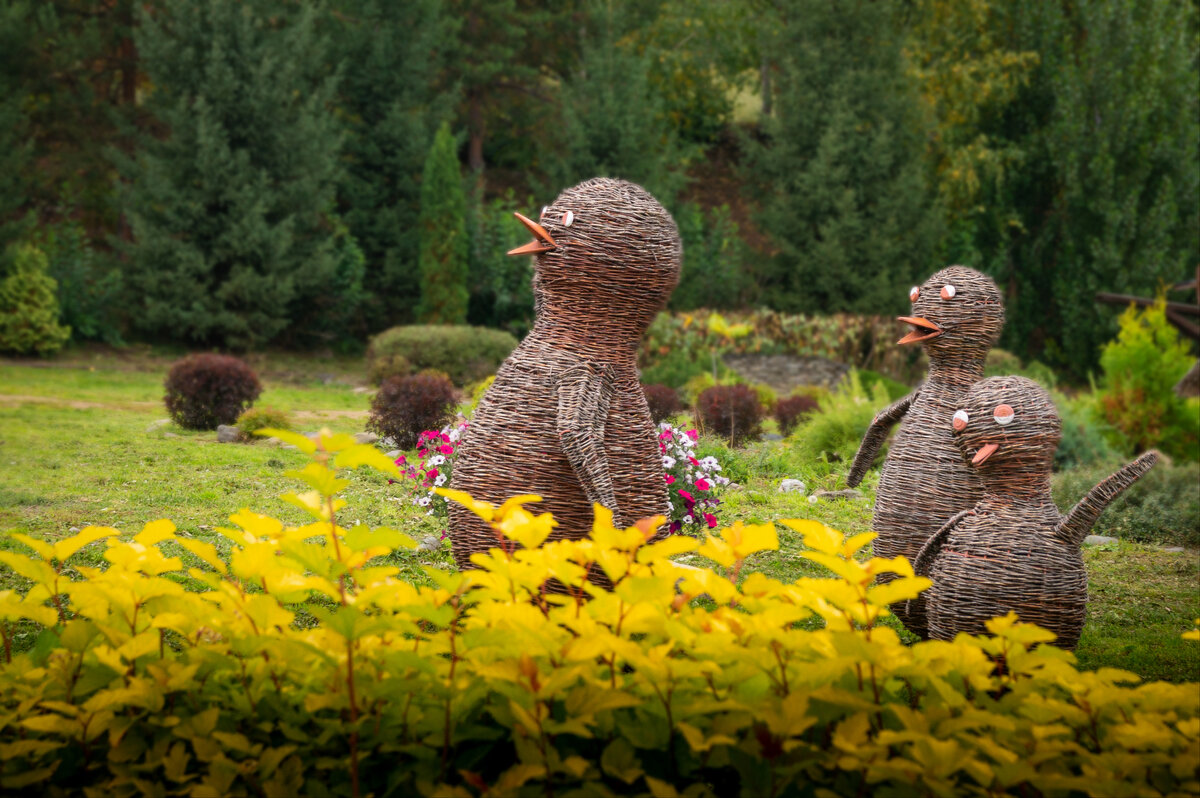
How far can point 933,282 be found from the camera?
4738 millimetres

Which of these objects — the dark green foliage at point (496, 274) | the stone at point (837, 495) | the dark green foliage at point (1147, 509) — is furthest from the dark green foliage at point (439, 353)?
the dark green foliage at point (1147, 509)

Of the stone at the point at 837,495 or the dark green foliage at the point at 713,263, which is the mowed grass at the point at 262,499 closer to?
the stone at the point at 837,495

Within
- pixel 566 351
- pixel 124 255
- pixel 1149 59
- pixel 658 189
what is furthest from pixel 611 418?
pixel 1149 59

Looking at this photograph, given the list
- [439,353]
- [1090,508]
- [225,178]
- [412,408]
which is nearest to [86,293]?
[225,178]

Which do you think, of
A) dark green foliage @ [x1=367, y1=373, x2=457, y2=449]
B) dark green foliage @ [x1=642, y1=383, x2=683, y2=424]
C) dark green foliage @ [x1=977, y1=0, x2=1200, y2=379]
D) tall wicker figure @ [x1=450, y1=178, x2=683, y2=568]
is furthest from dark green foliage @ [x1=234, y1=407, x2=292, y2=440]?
dark green foliage @ [x1=977, y1=0, x2=1200, y2=379]

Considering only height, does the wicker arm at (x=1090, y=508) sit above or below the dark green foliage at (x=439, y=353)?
above

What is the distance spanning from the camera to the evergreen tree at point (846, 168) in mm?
18938

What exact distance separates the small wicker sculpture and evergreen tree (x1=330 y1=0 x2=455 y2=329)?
53.4 ft

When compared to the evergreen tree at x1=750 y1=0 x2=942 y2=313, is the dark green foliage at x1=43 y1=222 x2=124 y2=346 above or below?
below

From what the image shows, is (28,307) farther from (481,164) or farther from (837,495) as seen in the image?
(837,495)

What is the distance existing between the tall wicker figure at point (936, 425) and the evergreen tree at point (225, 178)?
1394cm

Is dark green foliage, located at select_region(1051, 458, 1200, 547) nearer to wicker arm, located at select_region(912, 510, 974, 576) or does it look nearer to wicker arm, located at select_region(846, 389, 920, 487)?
wicker arm, located at select_region(846, 389, 920, 487)

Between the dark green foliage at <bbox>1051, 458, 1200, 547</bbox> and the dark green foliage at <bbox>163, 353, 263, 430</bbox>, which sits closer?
the dark green foliage at <bbox>1051, 458, 1200, 547</bbox>

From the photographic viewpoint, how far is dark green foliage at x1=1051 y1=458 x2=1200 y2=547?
7570 mm
